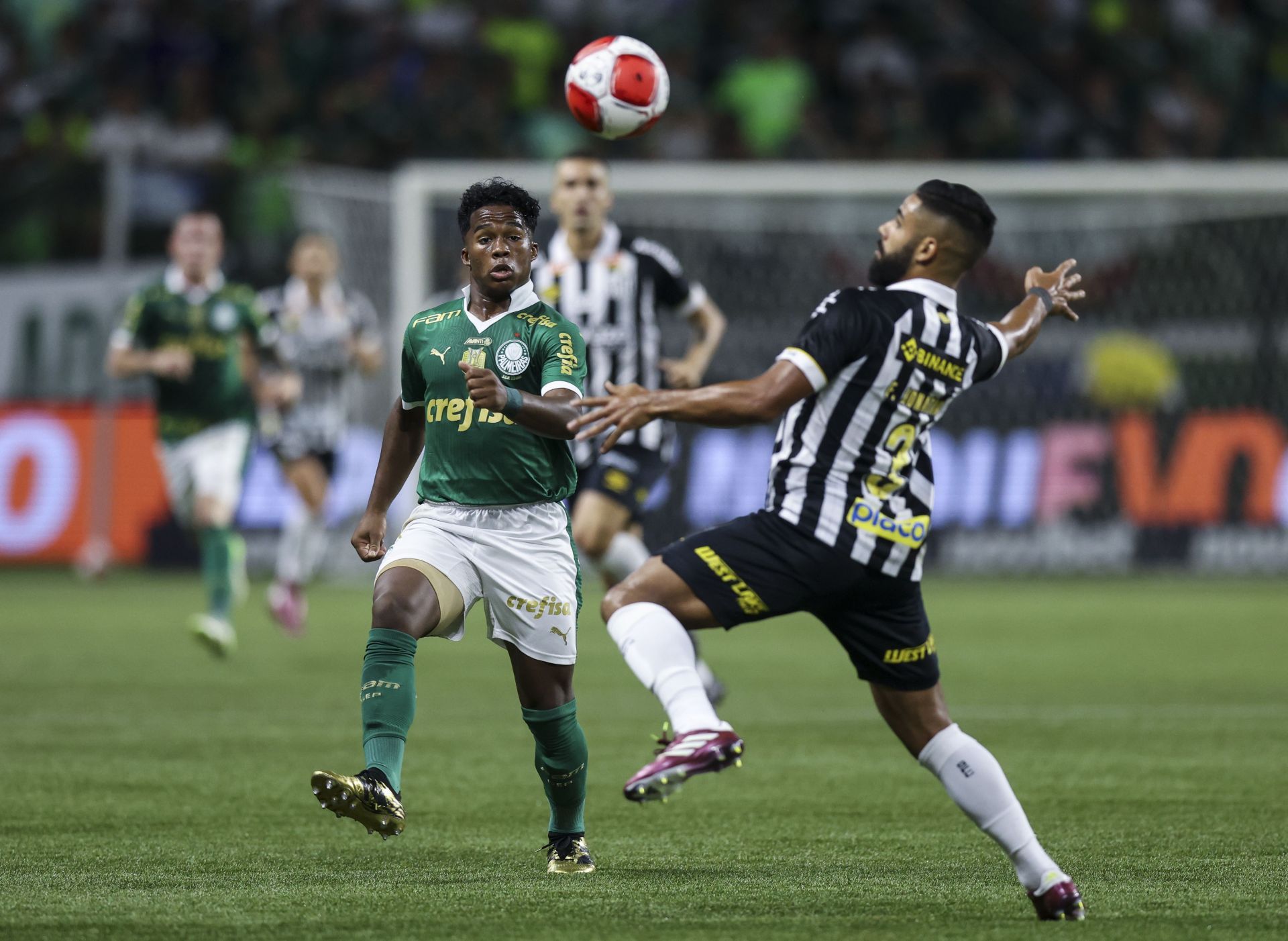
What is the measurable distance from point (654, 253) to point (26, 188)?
34.7ft

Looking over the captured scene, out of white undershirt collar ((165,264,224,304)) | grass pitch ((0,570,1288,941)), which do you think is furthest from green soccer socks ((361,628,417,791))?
white undershirt collar ((165,264,224,304))

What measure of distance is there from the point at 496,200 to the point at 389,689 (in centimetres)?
136

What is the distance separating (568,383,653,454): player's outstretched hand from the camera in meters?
4.51

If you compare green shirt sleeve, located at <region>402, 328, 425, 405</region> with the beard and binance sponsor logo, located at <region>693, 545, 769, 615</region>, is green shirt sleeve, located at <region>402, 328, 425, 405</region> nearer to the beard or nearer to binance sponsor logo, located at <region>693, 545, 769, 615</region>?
binance sponsor logo, located at <region>693, 545, 769, 615</region>

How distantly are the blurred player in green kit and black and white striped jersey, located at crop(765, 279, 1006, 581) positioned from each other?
716 centimetres

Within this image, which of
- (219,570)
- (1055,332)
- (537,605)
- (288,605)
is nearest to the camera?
(537,605)

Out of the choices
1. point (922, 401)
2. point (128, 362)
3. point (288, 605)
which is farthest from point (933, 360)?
point (288, 605)

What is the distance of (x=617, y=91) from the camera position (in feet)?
22.8

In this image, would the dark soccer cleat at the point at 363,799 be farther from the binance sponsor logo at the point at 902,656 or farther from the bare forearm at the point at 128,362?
the bare forearm at the point at 128,362

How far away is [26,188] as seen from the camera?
1780 cm

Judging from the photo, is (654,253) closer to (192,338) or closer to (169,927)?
(192,338)

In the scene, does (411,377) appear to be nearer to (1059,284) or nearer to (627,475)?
(1059,284)

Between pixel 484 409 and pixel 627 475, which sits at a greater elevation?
pixel 484 409

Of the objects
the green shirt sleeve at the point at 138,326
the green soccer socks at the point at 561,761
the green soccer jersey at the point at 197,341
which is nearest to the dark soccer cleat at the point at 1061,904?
the green soccer socks at the point at 561,761
